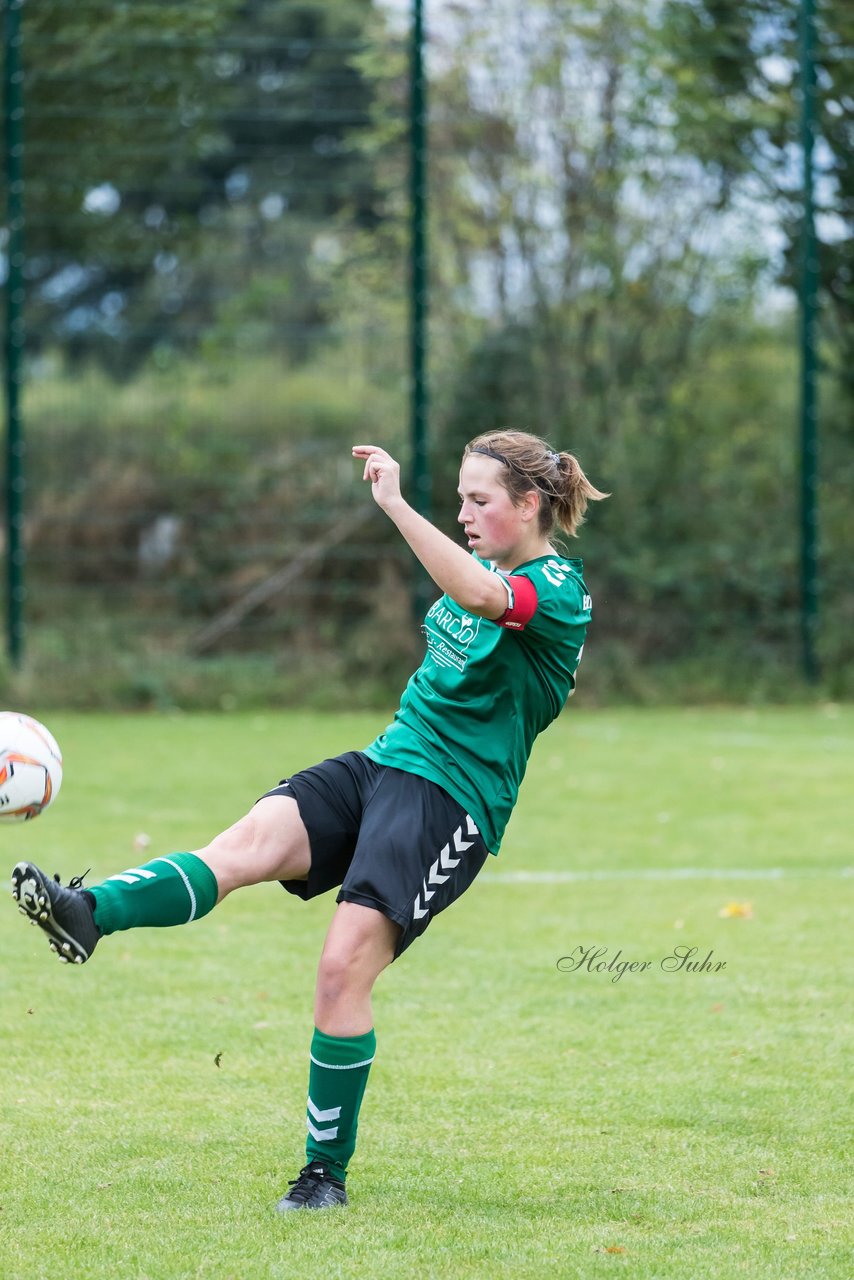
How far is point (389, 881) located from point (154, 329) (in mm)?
9886

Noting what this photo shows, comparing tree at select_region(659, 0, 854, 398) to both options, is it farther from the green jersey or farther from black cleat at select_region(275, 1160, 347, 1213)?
black cleat at select_region(275, 1160, 347, 1213)

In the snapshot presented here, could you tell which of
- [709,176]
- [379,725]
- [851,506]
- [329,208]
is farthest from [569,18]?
[379,725]

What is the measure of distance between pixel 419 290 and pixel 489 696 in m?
9.36

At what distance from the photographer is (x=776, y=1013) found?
487 centimetres

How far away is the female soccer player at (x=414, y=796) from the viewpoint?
3.44m

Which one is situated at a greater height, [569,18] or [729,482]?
[569,18]

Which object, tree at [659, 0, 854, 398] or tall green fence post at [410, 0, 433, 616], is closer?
tall green fence post at [410, 0, 433, 616]

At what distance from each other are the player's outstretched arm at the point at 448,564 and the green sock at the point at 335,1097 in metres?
0.93

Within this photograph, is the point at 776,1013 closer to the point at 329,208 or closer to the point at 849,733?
the point at 849,733

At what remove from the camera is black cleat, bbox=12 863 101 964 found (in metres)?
3.20

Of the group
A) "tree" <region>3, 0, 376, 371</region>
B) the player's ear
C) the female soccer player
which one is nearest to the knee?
the female soccer player
